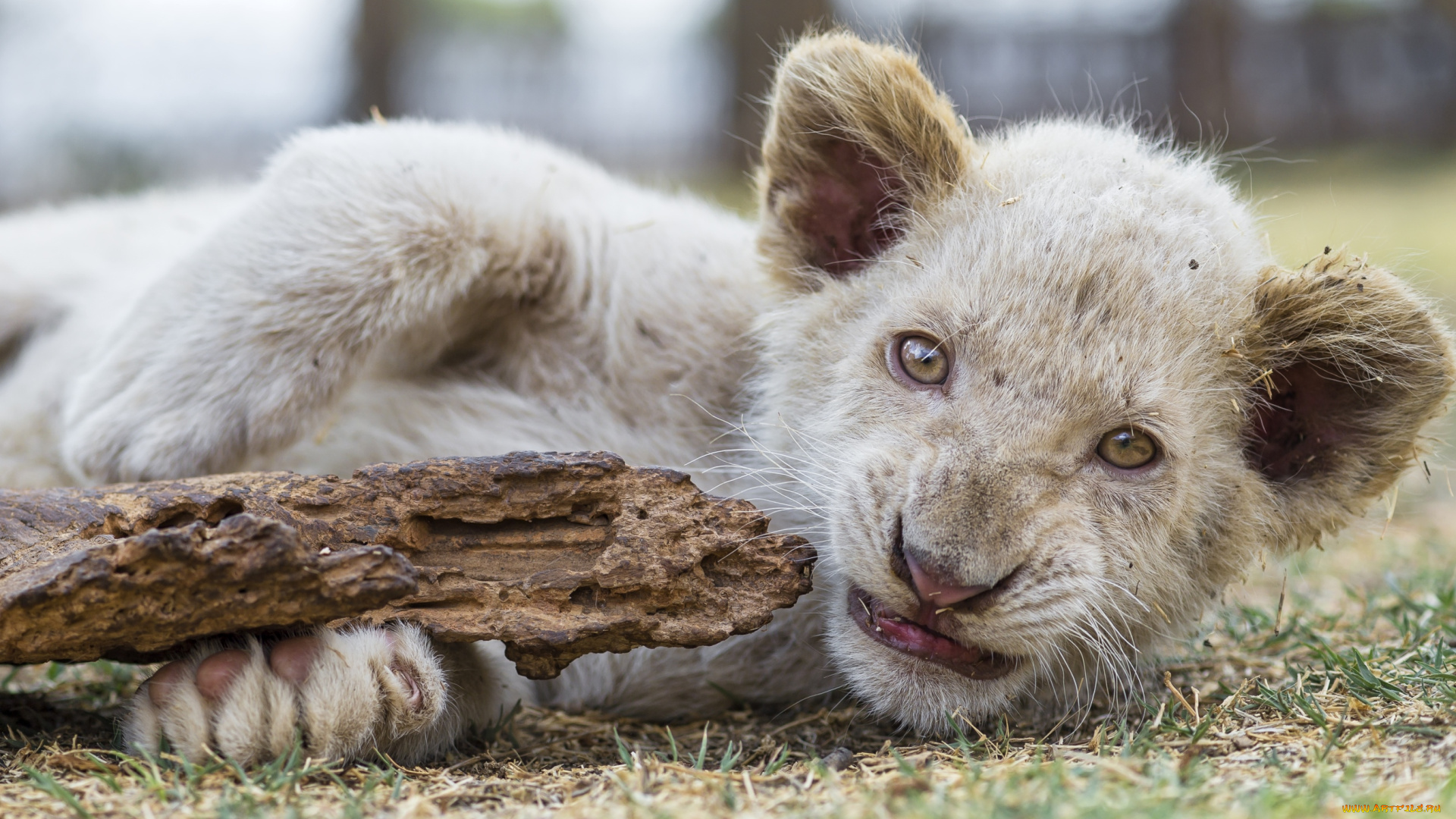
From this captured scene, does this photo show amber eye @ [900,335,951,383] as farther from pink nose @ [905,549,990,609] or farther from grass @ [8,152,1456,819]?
grass @ [8,152,1456,819]

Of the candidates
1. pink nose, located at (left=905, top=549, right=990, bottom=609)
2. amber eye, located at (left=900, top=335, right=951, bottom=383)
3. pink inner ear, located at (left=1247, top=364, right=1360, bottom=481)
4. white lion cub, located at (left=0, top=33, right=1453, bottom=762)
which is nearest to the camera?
pink nose, located at (left=905, top=549, right=990, bottom=609)

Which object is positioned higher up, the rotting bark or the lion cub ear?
the lion cub ear

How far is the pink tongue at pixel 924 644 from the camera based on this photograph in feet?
10.4

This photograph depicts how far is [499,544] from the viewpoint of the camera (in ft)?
10.3

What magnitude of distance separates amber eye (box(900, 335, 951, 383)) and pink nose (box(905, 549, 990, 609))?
647 millimetres

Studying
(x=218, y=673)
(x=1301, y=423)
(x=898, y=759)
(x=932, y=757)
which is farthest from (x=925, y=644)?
(x=218, y=673)

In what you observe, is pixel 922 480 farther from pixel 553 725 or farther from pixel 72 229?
pixel 72 229

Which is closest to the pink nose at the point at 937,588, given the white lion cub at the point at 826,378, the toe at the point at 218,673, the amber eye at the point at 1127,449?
the white lion cub at the point at 826,378

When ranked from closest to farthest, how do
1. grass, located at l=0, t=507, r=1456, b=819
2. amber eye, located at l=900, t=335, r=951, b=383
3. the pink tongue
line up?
grass, located at l=0, t=507, r=1456, b=819 → the pink tongue → amber eye, located at l=900, t=335, r=951, b=383

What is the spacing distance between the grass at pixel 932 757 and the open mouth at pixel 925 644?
6.8 inches

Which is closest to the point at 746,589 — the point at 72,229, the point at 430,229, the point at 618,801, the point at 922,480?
the point at 922,480

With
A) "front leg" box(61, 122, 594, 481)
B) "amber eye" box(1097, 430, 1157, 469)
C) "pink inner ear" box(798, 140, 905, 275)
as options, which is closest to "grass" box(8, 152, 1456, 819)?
"amber eye" box(1097, 430, 1157, 469)

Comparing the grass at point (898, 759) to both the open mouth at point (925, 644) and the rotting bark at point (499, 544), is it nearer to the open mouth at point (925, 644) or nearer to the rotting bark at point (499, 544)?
the open mouth at point (925, 644)

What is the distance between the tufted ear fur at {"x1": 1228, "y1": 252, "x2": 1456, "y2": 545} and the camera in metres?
3.45
